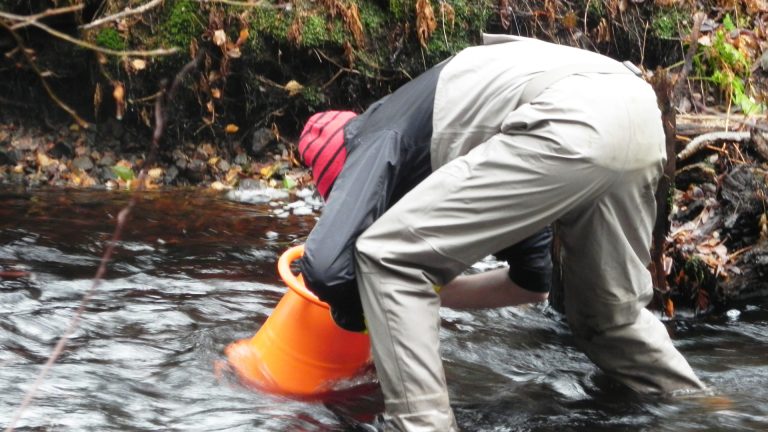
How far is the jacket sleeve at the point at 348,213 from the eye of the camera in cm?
274

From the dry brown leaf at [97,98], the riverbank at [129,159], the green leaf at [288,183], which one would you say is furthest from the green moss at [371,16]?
the dry brown leaf at [97,98]

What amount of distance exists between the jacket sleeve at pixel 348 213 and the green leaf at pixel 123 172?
472 cm

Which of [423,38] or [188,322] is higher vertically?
[423,38]

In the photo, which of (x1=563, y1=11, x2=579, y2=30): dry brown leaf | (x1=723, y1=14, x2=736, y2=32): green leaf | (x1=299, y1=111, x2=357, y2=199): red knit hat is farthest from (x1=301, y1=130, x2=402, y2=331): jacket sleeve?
(x1=723, y1=14, x2=736, y2=32): green leaf

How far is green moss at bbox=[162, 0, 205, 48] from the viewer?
7137 millimetres

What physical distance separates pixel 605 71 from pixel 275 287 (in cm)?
260

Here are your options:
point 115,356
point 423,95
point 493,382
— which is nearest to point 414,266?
point 423,95

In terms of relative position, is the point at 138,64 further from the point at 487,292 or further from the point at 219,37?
the point at 487,292

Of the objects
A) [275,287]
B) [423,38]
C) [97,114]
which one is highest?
[423,38]

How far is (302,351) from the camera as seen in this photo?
3379 millimetres

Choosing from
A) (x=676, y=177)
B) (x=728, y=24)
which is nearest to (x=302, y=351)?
(x=676, y=177)

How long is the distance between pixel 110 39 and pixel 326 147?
4706 mm

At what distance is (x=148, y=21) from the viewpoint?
7.20 meters

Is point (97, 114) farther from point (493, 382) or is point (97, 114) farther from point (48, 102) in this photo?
point (493, 382)
